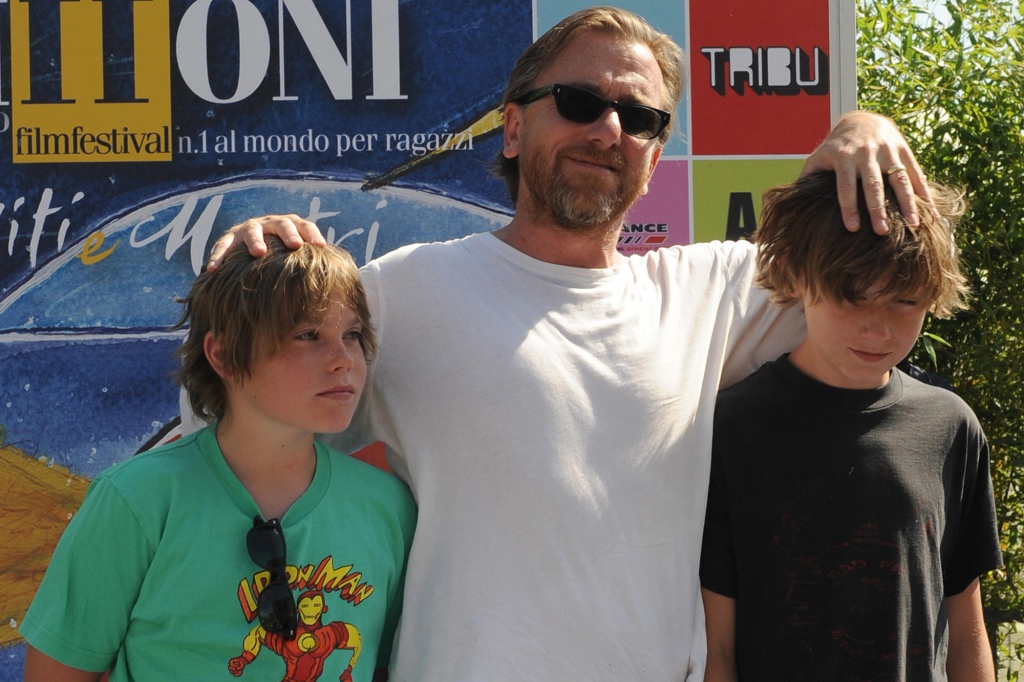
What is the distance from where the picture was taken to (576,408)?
5.90 feet

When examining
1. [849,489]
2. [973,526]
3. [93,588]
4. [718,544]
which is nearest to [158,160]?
[93,588]

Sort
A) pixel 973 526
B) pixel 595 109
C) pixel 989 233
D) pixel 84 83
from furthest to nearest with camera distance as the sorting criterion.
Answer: pixel 989 233 < pixel 84 83 < pixel 595 109 < pixel 973 526

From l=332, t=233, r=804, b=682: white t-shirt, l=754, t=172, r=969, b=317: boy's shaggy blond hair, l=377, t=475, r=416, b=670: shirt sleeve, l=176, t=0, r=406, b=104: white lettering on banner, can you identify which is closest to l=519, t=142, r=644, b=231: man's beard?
l=332, t=233, r=804, b=682: white t-shirt

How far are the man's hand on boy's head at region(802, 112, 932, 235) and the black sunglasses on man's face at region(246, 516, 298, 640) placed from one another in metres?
1.07

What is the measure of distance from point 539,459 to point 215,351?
58 centimetres

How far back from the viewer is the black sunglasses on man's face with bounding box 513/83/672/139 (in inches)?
77.5

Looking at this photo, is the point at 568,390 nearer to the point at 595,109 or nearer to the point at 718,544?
the point at 718,544

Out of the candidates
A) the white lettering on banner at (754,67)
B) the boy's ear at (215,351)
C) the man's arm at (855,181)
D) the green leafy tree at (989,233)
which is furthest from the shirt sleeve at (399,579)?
the green leafy tree at (989,233)

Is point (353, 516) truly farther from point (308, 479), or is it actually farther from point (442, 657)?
point (442, 657)

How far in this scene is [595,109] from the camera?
6.46ft

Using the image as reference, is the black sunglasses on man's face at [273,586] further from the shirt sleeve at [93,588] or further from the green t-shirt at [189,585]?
the shirt sleeve at [93,588]

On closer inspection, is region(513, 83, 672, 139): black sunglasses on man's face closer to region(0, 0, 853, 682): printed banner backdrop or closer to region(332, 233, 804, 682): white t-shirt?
region(332, 233, 804, 682): white t-shirt

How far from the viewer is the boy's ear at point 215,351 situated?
1.77m

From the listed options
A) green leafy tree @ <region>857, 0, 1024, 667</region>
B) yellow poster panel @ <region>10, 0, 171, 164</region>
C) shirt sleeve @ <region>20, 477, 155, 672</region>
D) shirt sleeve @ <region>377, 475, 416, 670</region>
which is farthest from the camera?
green leafy tree @ <region>857, 0, 1024, 667</region>
